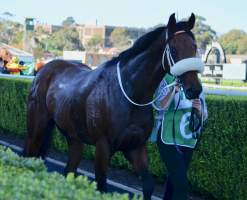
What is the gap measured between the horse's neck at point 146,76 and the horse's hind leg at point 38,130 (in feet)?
6.46

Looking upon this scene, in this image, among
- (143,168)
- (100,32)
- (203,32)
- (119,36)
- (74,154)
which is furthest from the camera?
(100,32)

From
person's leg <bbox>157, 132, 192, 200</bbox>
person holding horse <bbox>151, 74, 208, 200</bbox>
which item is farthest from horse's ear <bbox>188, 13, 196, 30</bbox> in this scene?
person's leg <bbox>157, 132, 192, 200</bbox>

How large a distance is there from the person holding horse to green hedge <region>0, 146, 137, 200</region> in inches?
75.6

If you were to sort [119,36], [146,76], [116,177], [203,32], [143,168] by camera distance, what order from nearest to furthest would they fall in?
1. [146,76]
2. [143,168]
3. [116,177]
4. [203,32]
5. [119,36]

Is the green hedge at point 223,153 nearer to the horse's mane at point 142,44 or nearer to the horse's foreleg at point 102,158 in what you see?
the horse's mane at point 142,44

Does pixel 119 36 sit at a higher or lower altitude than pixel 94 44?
higher

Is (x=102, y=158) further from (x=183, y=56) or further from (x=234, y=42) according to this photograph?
(x=234, y=42)

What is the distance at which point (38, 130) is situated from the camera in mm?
7156

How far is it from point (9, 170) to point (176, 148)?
7.09ft

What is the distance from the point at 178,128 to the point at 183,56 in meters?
0.87

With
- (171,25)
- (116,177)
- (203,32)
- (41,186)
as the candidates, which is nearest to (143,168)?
(171,25)

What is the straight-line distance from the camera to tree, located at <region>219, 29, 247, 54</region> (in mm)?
127562

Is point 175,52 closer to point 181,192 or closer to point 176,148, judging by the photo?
point 176,148

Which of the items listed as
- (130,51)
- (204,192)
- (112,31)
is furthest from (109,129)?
(112,31)
